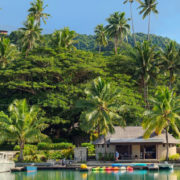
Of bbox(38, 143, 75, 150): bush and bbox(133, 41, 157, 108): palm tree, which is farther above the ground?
bbox(133, 41, 157, 108): palm tree

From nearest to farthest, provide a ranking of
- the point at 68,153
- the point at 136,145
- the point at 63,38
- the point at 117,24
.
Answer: the point at 136,145 < the point at 68,153 < the point at 63,38 < the point at 117,24

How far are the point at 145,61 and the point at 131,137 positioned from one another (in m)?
17.2

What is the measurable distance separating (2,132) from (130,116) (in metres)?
20.0

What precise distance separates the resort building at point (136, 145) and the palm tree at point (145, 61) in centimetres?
1344

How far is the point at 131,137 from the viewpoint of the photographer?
42.9 meters

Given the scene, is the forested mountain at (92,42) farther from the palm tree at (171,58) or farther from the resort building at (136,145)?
the resort building at (136,145)

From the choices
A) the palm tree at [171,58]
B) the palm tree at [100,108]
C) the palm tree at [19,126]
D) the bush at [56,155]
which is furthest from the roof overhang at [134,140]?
the palm tree at [171,58]

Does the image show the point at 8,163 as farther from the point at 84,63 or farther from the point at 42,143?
the point at 84,63

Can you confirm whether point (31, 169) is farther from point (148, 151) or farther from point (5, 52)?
point (5, 52)

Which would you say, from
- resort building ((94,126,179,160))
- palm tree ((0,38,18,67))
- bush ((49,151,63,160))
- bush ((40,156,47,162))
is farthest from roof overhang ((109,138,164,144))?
palm tree ((0,38,18,67))

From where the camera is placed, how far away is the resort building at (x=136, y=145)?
41188mm

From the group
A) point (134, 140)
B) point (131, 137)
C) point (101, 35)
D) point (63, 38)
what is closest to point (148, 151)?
point (131, 137)

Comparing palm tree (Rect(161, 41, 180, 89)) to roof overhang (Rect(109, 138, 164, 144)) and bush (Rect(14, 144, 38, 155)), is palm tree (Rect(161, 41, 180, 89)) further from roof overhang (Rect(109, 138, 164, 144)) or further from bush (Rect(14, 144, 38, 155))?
bush (Rect(14, 144, 38, 155))

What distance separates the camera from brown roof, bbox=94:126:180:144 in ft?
135
